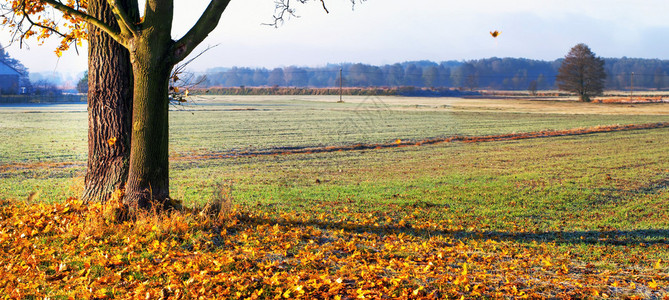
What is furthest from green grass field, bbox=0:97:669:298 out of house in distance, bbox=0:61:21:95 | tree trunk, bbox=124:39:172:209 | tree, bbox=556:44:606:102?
tree, bbox=556:44:606:102

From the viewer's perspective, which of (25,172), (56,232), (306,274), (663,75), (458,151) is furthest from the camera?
(663,75)

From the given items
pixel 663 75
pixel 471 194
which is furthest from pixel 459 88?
pixel 471 194

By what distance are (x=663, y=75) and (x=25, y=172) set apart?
505 ft

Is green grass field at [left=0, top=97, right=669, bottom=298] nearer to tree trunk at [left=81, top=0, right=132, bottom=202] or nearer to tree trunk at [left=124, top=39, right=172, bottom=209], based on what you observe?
tree trunk at [left=81, top=0, right=132, bottom=202]

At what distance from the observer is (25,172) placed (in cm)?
1595

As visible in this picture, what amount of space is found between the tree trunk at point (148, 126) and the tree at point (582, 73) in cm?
9667

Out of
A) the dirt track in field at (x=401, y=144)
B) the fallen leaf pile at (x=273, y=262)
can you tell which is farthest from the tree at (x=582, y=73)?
the fallen leaf pile at (x=273, y=262)

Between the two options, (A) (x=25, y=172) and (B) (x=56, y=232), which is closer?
(B) (x=56, y=232)

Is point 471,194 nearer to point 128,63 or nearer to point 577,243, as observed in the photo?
point 577,243

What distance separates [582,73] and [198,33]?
10129 cm

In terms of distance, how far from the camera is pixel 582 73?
321ft

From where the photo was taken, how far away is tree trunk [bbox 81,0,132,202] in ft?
28.2

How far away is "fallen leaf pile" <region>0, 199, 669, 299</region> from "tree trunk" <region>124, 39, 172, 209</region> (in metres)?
0.49

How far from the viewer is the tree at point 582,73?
315ft
